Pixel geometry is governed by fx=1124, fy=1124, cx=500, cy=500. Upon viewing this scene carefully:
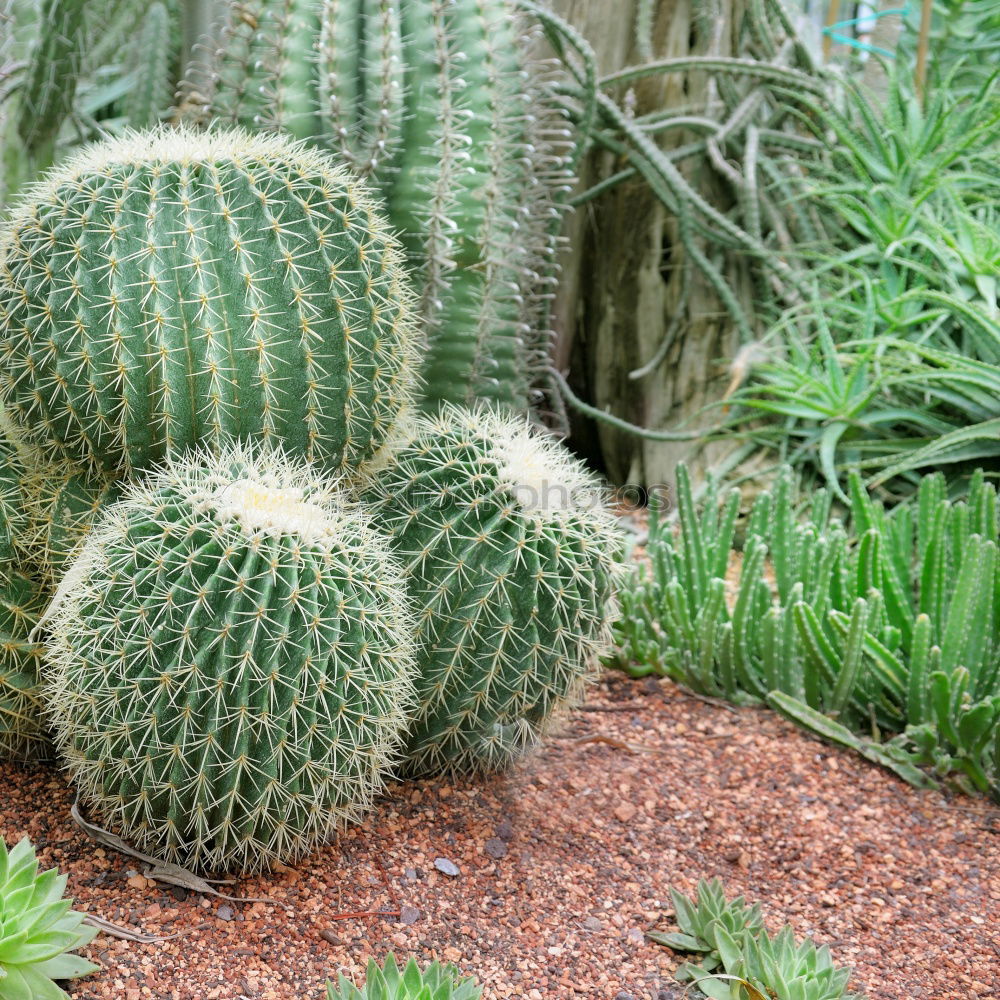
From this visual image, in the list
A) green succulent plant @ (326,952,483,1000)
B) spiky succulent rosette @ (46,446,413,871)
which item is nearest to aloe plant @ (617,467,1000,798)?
spiky succulent rosette @ (46,446,413,871)

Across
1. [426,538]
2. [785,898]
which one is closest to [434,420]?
[426,538]

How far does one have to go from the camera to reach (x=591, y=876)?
80.6 inches

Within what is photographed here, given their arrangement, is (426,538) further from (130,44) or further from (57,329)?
(130,44)

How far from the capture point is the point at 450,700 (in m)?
2.08

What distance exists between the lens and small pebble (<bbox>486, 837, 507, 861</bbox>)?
2.06m

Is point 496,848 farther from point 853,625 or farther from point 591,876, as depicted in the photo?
point 853,625

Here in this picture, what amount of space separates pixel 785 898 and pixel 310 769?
3.00 ft

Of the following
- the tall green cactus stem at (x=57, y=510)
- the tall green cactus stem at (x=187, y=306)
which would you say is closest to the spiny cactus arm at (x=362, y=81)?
the tall green cactus stem at (x=187, y=306)

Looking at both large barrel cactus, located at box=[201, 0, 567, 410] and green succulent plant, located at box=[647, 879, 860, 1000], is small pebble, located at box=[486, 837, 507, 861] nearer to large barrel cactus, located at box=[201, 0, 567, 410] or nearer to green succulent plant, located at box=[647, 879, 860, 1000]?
green succulent plant, located at box=[647, 879, 860, 1000]

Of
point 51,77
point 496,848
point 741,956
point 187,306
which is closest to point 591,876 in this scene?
point 496,848

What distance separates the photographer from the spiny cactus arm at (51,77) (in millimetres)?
3105

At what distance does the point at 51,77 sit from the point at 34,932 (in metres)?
2.47

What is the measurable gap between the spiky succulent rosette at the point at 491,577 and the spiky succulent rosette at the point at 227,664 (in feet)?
0.55

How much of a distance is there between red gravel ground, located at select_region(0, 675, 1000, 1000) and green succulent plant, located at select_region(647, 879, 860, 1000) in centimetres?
6
